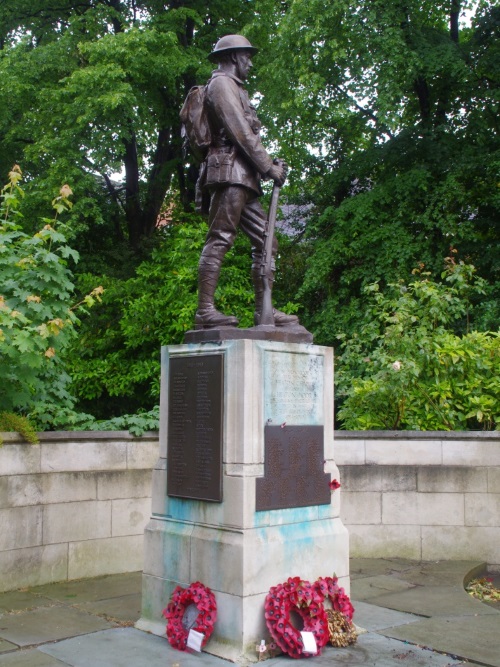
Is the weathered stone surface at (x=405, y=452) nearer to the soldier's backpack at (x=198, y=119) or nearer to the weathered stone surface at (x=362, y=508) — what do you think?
the weathered stone surface at (x=362, y=508)

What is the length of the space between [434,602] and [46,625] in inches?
129

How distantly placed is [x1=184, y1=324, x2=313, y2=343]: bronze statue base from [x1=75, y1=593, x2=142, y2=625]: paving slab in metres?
2.28

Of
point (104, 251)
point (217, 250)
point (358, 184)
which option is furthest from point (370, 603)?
point (104, 251)

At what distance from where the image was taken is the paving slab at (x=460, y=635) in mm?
5352

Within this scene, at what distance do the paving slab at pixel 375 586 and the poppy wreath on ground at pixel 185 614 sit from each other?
2023 millimetres

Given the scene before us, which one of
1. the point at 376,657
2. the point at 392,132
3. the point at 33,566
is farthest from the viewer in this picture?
the point at 392,132

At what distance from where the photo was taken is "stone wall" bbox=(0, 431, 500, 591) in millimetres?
7445

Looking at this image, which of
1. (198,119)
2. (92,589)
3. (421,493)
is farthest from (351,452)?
(198,119)

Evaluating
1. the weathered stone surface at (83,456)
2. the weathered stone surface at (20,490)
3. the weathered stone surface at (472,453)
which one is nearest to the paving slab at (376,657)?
the weathered stone surface at (20,490)

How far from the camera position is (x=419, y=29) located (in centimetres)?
1602

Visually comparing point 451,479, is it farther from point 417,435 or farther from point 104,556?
point 104,556

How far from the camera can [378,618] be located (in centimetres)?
624

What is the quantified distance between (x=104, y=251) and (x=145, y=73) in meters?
4.27

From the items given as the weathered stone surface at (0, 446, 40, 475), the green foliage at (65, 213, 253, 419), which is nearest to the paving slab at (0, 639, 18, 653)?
the weathered stone surface at (0, 446, 40, 475)
